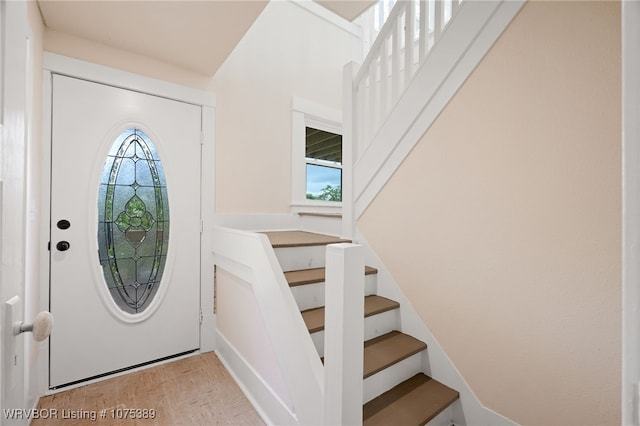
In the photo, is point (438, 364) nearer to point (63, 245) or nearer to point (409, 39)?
point (409, 39)

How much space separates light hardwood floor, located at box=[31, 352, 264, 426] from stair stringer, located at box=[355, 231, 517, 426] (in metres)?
1.03

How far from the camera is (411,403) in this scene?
1.44 m

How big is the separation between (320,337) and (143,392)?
127 cm

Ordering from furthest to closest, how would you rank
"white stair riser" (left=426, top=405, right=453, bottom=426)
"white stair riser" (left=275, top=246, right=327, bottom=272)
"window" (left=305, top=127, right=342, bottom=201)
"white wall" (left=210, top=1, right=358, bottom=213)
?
"window" (left=305, top=127, right=342, bottom=201)
"white wall" (left=210, top=1, right=358, bottom=213)
"white stair riser" (left=275, top=246, right=327, bottom=272)
"white stair riser" (left=426, top=405, right=453, bottom=426)

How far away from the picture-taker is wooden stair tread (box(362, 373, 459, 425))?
1334mm

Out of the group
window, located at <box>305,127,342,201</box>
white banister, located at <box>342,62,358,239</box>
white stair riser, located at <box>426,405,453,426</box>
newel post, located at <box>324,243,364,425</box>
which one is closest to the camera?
newel post, located at <box>324,243,364,425</box>

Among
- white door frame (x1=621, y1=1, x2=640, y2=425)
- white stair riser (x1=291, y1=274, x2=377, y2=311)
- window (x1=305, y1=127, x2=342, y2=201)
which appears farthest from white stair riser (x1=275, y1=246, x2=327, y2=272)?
white door frame (x1=621, y1=1, x2=640, y2=425)

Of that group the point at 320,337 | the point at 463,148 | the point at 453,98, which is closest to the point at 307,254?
the point at 320,337

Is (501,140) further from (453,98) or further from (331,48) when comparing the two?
(331,48)

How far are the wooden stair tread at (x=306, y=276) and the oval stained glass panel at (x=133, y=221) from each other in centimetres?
111

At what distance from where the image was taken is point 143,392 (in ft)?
5.98

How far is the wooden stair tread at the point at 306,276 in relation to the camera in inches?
66.3

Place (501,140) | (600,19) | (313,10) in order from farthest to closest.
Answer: (313,10)
(501,140)
(600,19)

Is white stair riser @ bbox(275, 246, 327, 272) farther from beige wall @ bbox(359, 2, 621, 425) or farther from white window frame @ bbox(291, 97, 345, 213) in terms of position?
white window frame @ bbox(291, 97, 345, 213)
